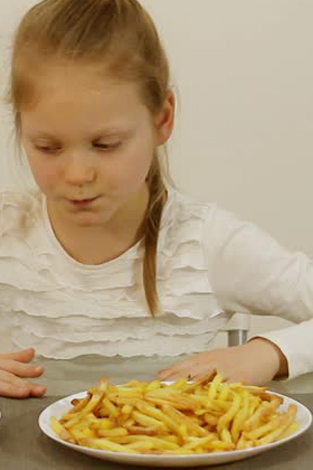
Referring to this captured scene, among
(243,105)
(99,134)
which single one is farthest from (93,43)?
(243,105)

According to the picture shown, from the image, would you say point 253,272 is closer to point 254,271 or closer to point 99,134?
point 254,271

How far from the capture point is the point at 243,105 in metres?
2.11

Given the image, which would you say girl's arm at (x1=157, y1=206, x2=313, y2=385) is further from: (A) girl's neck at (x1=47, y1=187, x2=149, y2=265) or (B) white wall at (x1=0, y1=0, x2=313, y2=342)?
(B) white wall at (x1=0, y1=0, x2=313, y2=342)

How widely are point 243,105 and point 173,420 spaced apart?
1.46 m

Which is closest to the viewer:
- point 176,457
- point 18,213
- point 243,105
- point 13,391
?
point 176,457

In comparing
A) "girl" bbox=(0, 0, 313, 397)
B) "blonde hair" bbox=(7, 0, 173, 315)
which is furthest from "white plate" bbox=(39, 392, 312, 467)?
"blonde hair" bbox=(7, 0, 173, 315)

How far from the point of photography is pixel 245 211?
2.15 metres

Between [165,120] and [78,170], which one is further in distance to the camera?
[165,120]

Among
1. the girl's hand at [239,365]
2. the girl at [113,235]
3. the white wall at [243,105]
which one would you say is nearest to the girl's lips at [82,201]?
the girl at [113,235]

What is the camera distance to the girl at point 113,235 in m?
1.14

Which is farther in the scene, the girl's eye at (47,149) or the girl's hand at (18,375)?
the girl's eye at (47,149)

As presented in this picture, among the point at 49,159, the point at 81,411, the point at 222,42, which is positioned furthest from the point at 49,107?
the point at 222,42

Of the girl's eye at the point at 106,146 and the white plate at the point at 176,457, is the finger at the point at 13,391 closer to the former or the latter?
the white plate at the point at 176,457

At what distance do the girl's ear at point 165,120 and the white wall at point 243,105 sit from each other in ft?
2.51
